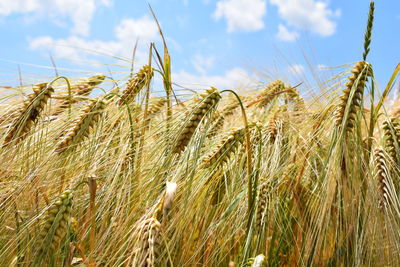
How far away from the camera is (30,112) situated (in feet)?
5.69

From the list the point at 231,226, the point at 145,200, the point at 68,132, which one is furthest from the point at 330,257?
the point at 68,132

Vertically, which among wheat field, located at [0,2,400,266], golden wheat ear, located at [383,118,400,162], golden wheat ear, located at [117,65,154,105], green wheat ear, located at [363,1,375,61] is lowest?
wheat field, located at [0,2,400,266]

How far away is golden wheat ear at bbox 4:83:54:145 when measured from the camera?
1.72 m

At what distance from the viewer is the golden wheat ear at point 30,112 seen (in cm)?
172

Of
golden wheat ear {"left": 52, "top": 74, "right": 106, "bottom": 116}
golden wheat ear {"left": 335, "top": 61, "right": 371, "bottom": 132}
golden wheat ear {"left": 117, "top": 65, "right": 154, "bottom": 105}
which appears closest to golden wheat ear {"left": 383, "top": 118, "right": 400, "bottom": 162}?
golden wheat ear {"left": 335, "top": 61, "right": 371, "bottom": 132}

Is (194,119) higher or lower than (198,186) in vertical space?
higher

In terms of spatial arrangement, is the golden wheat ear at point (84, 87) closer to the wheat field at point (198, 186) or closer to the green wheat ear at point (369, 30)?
the wheat field at point (198, 186)

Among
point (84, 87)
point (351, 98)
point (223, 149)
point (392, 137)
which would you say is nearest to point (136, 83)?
Answer: point (84, 87)

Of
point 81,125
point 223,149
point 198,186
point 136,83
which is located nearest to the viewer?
point 198,186

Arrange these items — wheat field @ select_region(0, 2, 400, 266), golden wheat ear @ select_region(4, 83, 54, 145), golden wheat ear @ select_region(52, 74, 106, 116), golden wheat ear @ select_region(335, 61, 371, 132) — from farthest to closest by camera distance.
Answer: golden wheat ear @ select_region(52, 74, 106, 116), golden wheat ear @ select_region(4, 83, 54, 145), golden wheat ear @ select_region(335, 61, 371, 132), wheat field @ select_region(0, 2, 400, 266)

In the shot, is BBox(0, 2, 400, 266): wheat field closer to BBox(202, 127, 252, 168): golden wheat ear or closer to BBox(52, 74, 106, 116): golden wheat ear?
BBox(202, 127, 252, 168): golden wheat ear

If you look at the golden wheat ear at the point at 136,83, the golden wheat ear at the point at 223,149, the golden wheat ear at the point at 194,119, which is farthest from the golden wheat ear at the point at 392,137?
the golden wheat ear at the point at 136,83

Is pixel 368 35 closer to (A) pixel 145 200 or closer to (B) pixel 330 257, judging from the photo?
(B) pixel 330 257

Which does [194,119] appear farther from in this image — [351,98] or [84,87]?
[84,87]
